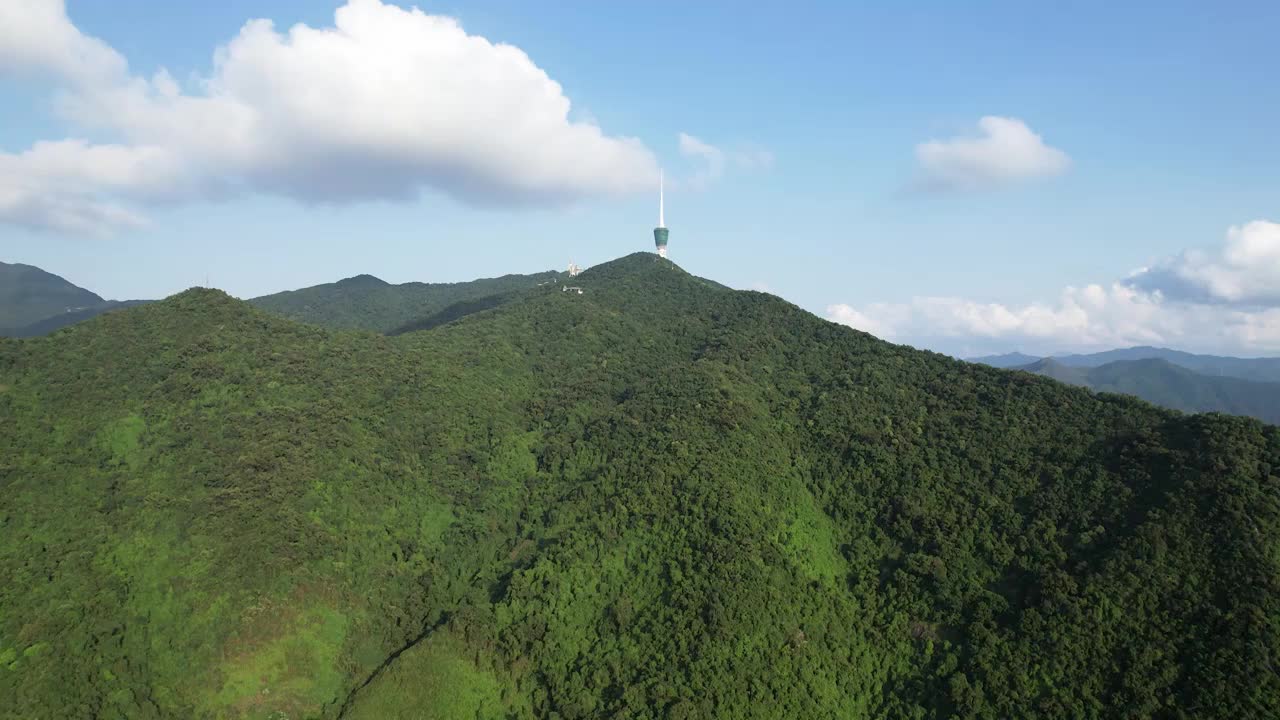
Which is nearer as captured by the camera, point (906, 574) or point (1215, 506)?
point (1215, 506)

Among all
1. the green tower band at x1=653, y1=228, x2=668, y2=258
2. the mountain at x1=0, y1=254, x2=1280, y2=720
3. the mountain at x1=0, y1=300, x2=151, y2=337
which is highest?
the green tower band at x1=653, y1=228, x2=668, y2=258

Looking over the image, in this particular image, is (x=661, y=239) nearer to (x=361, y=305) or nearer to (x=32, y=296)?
(x=361, y=305)

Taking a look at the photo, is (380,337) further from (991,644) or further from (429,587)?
(991,644)

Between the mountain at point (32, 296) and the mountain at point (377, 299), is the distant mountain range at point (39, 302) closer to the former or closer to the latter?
the mountain at point (32, 296)

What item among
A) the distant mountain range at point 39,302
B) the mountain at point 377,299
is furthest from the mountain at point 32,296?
the mountain at point 377,299

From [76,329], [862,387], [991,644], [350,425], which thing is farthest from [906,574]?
[76,329]

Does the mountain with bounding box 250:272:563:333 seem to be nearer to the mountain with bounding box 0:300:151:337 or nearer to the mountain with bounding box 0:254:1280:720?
the mountain with bounding box 0:300:151:337

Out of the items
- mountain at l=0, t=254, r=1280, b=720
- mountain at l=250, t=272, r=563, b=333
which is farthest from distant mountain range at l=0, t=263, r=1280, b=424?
mountain at l=0, t=254, r=1280, b=720
